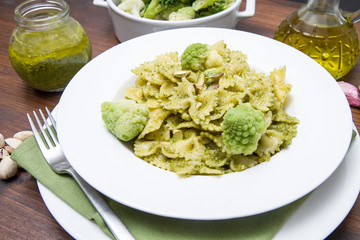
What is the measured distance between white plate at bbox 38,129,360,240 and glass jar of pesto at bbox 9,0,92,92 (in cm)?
65

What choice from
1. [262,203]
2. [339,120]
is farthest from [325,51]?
[262,203]

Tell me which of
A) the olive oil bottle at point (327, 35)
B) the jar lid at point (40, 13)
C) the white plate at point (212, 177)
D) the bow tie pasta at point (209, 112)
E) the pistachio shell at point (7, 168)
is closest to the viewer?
the white plate at point (212, 177)

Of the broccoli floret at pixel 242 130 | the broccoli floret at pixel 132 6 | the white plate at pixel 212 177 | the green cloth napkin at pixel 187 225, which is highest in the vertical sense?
the broccoli floret at pixel 242 130

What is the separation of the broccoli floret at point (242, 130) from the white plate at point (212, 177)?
0.28ft

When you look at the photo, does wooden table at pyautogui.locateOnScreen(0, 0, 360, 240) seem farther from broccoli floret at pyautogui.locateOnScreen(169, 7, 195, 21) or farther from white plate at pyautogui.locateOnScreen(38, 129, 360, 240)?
broccoli floret at pyautogui.locateOnScreen(169, 7, 195, 21)

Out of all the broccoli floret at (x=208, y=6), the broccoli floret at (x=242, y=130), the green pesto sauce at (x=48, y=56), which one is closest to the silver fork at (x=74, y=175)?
the green pesto sauce at (x=48, y=56)

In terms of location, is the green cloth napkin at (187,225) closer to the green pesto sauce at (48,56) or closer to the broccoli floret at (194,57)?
the broccoli floret at (194,57)

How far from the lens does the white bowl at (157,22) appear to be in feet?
6.22

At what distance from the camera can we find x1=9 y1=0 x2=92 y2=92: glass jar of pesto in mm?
1649

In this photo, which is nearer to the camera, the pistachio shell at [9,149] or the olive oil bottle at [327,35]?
the pistachio shell at [9,149]

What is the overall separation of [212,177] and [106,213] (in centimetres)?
36

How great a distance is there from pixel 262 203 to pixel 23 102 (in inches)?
51.8

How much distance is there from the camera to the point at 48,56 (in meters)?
1.67

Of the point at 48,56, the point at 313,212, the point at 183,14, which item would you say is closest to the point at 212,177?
the point at 313,212
